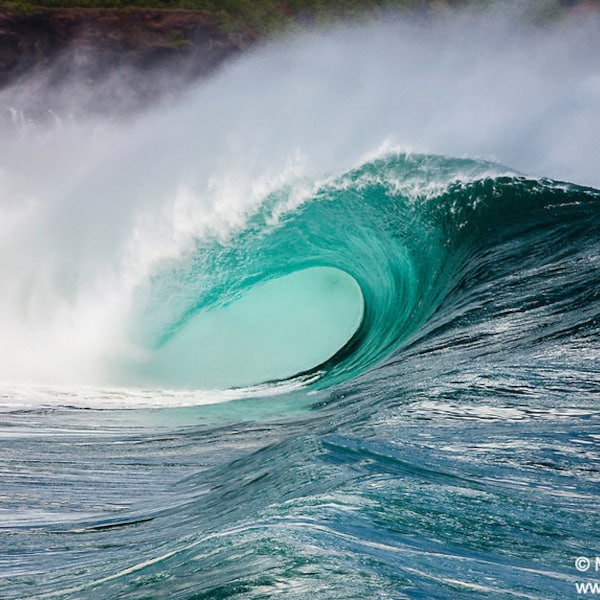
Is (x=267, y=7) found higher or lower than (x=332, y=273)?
higher

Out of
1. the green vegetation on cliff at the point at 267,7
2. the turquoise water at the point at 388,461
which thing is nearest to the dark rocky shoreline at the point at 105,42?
the green vegetation on cliff at the point at 267,7

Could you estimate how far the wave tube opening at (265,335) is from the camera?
6156 mm

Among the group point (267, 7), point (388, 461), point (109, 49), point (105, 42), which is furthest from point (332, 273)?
point (267, 7)

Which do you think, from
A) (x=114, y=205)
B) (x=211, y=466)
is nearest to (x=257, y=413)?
(x=211, y=466)

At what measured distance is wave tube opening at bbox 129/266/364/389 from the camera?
6156 millimetres

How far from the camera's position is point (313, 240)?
732 cm

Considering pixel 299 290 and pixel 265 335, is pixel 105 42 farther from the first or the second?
pixel 265 335

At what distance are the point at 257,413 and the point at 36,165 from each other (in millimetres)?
15203

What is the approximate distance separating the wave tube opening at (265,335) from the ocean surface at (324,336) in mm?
24

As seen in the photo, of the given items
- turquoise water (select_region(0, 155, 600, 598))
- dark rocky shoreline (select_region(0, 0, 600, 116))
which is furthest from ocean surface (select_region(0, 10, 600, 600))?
dark rocky shoreline (select_region(0, 0, 600, 116))

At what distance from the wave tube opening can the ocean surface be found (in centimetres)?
2

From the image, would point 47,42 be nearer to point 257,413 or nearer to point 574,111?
point 574,111

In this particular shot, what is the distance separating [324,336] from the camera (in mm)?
6426

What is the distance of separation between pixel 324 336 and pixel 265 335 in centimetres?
52
